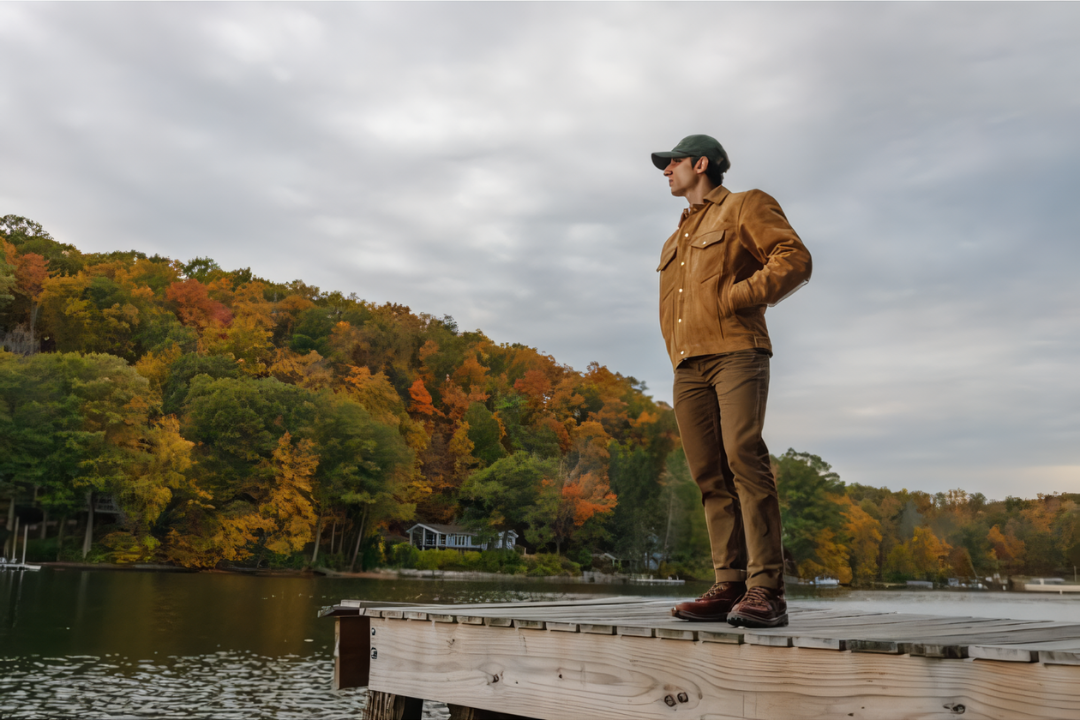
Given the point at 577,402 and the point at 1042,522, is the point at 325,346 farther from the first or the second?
the point at 1042,522

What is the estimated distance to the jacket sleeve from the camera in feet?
10.9

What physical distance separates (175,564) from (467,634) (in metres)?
50.1

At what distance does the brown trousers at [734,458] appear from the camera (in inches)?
133

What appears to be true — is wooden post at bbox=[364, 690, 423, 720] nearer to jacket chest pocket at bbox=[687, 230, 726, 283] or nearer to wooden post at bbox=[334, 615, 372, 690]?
wooden post at bbox=[334, 615, 372, 690]

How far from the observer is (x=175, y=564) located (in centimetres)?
4841

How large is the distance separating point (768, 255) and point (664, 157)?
756mm

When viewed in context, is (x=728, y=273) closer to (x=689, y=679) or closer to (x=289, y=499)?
(x=689, y=679)

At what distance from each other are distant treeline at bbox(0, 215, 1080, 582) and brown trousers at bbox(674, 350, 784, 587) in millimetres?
48253

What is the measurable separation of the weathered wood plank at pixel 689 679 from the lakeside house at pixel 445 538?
6298cm

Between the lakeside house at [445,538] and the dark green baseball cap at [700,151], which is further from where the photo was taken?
the lakeside house at [445,538]

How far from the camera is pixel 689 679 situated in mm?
2805

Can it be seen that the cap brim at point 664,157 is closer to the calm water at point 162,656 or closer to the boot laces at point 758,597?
the boot laces at point 758,597

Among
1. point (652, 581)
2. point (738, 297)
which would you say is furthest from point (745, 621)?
point (652, 581)

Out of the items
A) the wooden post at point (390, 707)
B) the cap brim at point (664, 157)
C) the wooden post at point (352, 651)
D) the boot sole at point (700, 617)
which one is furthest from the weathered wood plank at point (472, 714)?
the cap brim at point (664, 157)
